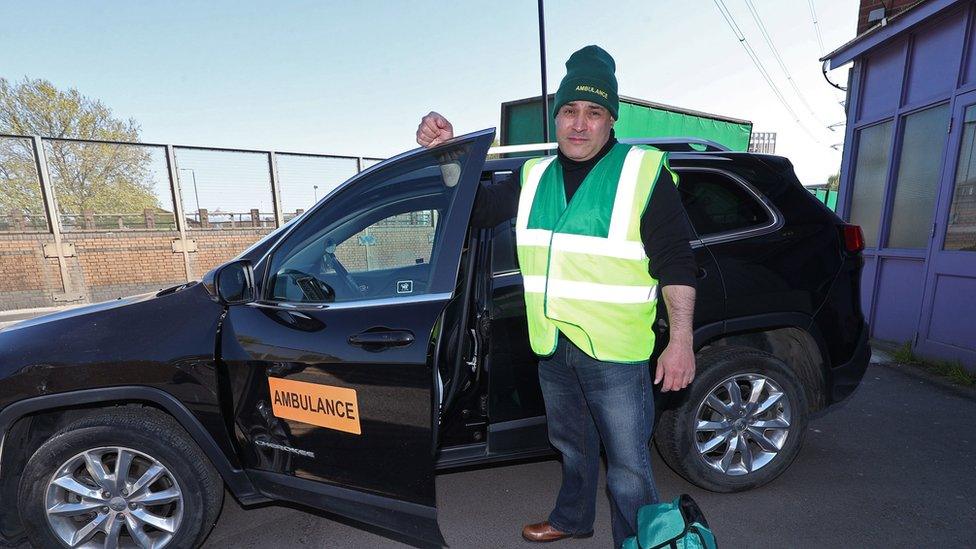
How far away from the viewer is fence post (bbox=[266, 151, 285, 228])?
31.7ft

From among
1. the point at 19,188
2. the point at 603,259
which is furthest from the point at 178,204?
the point at 603,259

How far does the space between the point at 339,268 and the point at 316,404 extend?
684mm

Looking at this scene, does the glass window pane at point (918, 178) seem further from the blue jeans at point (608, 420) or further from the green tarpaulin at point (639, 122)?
the blue jeans at point (608, 420)

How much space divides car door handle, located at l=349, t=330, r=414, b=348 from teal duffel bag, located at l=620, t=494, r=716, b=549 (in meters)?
1.03

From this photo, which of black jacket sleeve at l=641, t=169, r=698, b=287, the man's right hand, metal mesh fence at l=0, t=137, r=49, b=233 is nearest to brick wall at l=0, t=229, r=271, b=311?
metal mesh fence at l=0, t=137, r=49, b=233

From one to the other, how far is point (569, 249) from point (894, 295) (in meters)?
5.44

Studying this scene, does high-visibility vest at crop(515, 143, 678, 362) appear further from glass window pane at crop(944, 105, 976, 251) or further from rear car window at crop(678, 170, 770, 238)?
glass window pane at crop(944, 105, 976, 251)

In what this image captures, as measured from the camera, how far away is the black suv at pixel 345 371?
180cm

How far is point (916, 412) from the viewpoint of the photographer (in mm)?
3471

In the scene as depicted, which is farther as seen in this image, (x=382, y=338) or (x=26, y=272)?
(x=26, y=272)

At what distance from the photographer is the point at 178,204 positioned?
9.12 meters

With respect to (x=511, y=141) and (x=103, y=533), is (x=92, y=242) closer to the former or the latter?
(x=511, y=141)

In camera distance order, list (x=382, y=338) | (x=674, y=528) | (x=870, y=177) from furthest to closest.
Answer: (x=870, y=177) → (x=382, y=338) → (x=674, y=528)

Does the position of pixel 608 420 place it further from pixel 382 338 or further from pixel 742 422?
pixel 742 422
